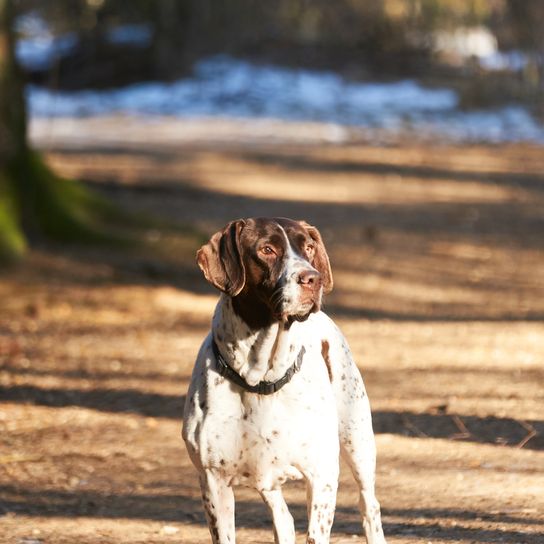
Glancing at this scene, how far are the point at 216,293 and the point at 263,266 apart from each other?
779cm

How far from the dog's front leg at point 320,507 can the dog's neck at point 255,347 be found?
0.44 metres

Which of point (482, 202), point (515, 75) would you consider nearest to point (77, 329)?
point (482, 202)

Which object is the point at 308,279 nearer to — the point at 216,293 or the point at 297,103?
the point at 216,293

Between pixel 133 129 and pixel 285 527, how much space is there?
2346 cm

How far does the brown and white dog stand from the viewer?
4.74 meters

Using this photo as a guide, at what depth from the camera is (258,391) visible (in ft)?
15.7

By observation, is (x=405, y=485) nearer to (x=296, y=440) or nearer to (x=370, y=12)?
(x=296, y=440)

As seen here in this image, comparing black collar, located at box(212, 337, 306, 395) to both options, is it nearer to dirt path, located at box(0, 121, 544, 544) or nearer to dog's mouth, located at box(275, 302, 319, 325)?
dog's mouth, located at box(275, 302, 319, 325)

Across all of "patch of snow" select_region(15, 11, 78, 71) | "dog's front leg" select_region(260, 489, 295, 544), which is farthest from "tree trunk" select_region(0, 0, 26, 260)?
"patch of snow" select_region(15, 11, 78, 71)

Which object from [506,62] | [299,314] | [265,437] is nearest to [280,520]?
[265,437]

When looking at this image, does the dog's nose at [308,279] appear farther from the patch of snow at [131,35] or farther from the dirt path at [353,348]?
the patch of snow at [131,35]

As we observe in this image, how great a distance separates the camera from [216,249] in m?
4.77

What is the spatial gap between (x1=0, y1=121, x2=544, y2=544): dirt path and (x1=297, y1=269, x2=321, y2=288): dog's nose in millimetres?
1726

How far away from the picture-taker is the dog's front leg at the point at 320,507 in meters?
4.82
